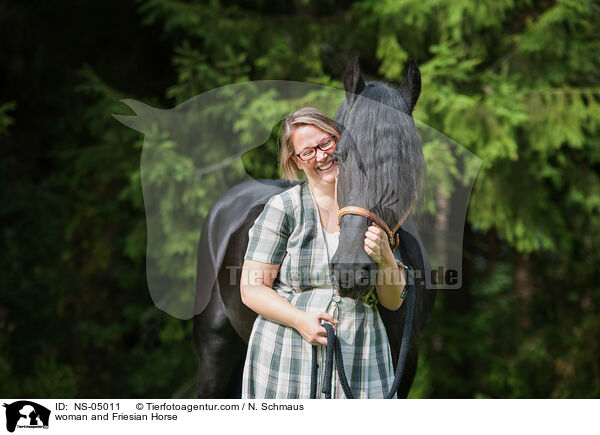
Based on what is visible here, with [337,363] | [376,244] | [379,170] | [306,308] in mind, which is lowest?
[337,363]

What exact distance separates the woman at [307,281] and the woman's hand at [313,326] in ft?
0.09

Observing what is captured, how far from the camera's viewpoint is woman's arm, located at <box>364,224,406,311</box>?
40.4 inches

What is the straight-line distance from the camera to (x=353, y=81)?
3.65 feet

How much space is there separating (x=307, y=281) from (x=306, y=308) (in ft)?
0.19

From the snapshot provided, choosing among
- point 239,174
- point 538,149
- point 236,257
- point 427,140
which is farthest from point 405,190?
point 538,149

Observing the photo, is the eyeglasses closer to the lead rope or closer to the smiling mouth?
the smiling mouth

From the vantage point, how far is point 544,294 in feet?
16.6

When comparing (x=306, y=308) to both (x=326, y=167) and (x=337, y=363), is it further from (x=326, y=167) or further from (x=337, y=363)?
(x=326, y=167)

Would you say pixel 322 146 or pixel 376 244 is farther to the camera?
pixel 322 146
